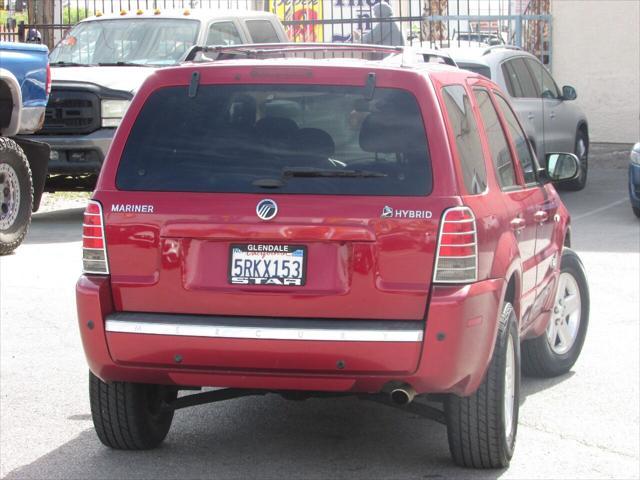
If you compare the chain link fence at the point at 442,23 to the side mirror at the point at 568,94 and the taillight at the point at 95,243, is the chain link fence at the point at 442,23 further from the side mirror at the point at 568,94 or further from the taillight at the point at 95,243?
the taillight at the point at 95,243

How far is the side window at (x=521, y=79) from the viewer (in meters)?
16.0

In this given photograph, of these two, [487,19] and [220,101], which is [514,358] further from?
[487,19]

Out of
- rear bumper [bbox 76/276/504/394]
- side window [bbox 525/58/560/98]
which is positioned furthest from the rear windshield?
side window [bbox 525/58/560/98]

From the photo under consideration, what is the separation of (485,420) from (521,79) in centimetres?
1118

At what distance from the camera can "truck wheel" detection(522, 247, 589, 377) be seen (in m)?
7.52

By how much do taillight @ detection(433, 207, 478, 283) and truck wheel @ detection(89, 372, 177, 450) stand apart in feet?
5.03

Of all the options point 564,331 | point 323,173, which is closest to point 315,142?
point 323,173

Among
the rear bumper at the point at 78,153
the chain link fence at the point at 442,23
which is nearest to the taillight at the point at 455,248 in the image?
the rear bumper at the point at 78,153

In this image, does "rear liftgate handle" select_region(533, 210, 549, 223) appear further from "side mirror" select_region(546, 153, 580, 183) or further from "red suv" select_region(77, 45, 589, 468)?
"red suv" select_region(77, 45, 589, 468)

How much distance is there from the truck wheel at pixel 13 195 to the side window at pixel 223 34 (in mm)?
3749

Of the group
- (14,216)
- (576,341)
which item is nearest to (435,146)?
(576,341)

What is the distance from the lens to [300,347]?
5.21 meters

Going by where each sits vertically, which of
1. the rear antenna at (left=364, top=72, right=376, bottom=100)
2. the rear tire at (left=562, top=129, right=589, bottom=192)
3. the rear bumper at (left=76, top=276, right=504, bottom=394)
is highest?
the rear antenna at (left=364, top=72, right=376, bottom=100)

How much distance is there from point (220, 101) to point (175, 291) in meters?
0.82
